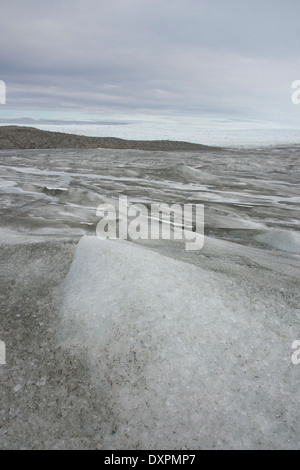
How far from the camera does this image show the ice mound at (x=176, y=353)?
1036mm

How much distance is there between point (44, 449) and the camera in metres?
0.97

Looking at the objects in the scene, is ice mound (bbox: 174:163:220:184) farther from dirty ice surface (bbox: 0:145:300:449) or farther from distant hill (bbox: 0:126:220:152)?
distant hill (bbox: 0:126:220:152)

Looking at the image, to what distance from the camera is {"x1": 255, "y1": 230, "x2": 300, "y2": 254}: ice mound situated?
248cm

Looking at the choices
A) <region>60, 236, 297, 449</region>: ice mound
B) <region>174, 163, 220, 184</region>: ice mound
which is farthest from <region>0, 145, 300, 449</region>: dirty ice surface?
<region>174, 163, 220, 184</region>: ice mound

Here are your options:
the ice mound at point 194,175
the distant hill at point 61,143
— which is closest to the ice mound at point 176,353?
the ice mound at point 194,175

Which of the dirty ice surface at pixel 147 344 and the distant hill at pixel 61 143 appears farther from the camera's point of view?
the distant hill at pixel 61 143

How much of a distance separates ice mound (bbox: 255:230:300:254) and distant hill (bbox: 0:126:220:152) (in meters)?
8.65

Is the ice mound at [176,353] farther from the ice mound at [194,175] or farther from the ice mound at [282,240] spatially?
the ice mound at [194,175]

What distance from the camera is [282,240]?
258 centimetres

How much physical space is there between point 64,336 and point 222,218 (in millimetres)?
2271

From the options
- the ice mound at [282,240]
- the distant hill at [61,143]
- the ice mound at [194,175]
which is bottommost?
the ice mound at [282,240]

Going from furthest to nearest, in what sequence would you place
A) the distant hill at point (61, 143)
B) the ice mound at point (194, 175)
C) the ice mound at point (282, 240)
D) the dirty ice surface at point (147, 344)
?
the distant hill at point (61, 143) → the ice mound at point (194, 175) → the ice mound at point (282, 240) → the dirty ice surface at point (147, 344)

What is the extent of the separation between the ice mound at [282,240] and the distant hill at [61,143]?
8645mm
